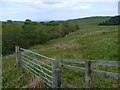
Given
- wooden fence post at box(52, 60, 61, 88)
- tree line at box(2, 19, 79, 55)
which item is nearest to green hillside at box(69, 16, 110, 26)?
tree line at box(2, 19, 79, 55)

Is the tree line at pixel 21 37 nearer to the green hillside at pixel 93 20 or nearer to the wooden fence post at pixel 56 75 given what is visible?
the wooden fence post at pixel 56 75

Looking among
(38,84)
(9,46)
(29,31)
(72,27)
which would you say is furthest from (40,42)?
(38,84)

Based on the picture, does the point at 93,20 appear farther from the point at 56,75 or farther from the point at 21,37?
the point at 56,75

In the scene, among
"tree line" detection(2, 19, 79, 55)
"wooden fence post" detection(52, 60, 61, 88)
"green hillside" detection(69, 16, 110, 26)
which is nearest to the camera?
"wooden fence post" detection(52, 60, 61, 88)

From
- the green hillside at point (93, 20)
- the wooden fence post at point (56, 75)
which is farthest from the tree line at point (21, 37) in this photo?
the green hillside at point (93, 20)

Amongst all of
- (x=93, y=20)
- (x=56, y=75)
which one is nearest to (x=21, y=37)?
(x=56, y=75)

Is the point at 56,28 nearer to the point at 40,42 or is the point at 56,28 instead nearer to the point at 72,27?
the point at 40,42

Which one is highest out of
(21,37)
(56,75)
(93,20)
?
(93,20)

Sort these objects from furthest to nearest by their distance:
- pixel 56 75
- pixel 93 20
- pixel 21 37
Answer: pixel 93 20
pixel 21 37
pixel 56 75

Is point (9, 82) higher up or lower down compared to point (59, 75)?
lower down

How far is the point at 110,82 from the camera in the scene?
10492mm

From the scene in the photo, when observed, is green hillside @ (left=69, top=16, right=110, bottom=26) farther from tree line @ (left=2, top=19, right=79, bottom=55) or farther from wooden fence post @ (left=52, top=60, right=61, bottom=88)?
wooden fence post @ (left=52, top=60, right=61, bottom=88)

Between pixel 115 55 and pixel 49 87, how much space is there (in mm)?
7431

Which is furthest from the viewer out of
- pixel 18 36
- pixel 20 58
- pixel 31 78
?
pixel 18 36
